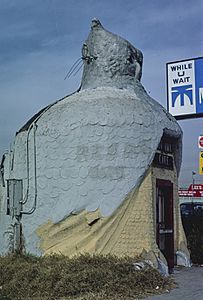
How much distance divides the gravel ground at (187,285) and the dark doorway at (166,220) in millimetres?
478

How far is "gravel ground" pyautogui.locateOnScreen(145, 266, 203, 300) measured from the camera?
36.3ft

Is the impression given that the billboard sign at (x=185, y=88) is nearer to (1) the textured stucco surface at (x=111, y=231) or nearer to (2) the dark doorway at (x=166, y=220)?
(2) the dark doorway at (x=166, y=220)

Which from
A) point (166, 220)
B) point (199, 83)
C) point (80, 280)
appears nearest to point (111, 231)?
point (80, 280)

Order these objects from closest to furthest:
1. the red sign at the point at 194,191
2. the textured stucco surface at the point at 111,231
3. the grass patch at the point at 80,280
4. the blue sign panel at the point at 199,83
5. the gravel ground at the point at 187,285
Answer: the grass patch at the point at 80,280 → the gravel ground at the point at 187,285 → the textured stucco surface at the point at 111,231 → the blue sign panel at the point at 199,83 → the red sign at the point at 194,191

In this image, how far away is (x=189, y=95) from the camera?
21281mm

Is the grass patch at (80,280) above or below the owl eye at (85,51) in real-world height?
below

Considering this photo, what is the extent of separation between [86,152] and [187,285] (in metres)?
3.47

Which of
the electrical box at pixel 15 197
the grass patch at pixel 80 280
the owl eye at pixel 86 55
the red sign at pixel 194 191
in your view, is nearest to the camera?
the grass patch at pixel 80 280

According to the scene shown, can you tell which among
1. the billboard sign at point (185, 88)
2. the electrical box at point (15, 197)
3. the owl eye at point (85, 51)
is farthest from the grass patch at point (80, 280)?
the billboard sign at point (185, 88)

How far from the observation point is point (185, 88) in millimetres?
21359

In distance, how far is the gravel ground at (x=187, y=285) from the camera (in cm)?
1105

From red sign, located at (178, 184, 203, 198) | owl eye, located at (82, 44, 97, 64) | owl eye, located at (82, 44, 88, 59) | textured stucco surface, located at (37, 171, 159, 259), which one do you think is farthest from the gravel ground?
red sign, located at (178, 184, 203, 198)

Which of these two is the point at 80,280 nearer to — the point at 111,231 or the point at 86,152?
the point at 111,231

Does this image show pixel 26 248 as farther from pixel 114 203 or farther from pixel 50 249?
pixel 114 203
